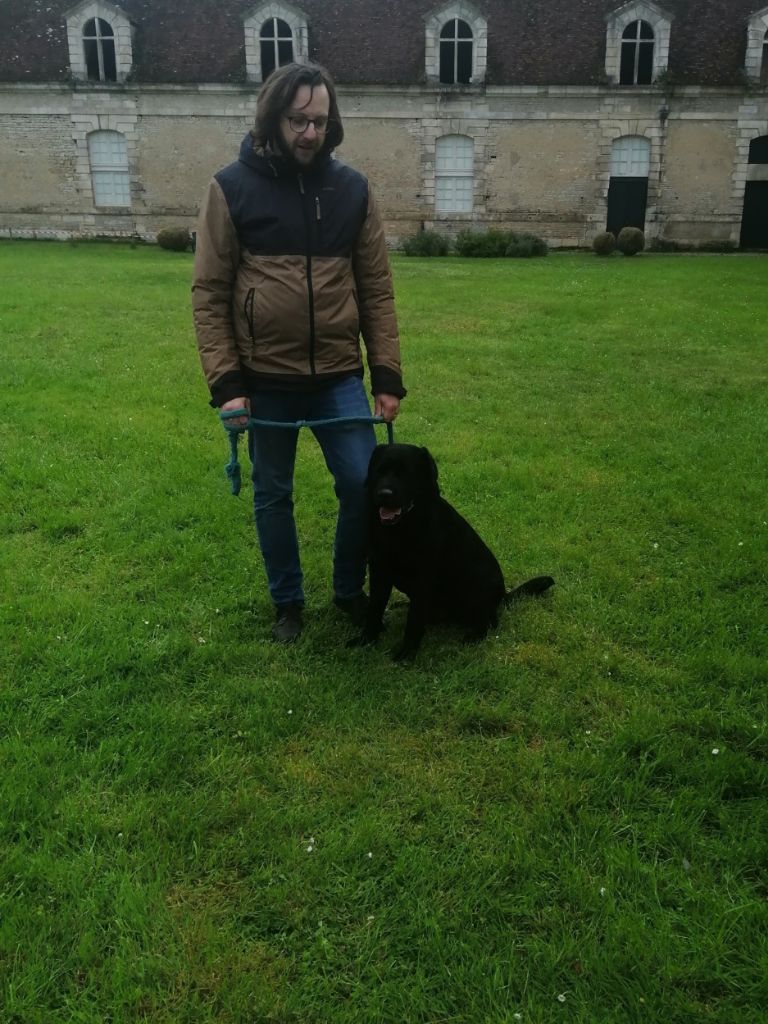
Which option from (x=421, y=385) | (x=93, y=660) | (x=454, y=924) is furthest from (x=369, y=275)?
(x=421, y=385)

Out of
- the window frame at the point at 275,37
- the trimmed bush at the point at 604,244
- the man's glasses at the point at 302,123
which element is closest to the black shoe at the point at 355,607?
the man's glasses at the point at 302,123

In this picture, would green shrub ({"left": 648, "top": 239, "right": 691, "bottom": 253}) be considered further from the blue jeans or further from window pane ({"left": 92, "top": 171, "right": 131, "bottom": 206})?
the blue jeans

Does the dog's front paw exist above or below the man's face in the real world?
below

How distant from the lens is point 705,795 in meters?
2.91

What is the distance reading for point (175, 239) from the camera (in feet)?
81.6

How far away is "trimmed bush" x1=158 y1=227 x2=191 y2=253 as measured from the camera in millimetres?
24781

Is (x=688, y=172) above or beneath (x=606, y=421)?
above

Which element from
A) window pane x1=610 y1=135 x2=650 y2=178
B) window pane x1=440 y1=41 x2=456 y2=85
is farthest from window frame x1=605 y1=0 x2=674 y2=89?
window pane x1=440 y1=41 x2=456 y2=85

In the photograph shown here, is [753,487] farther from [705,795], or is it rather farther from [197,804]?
[197,804]

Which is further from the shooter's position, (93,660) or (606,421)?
(606,421)

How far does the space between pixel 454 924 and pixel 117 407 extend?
20.5 ft

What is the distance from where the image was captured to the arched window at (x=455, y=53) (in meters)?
27.8

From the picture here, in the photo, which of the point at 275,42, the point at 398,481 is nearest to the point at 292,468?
the point at 398,481

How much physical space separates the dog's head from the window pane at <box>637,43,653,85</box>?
96.1 ft
